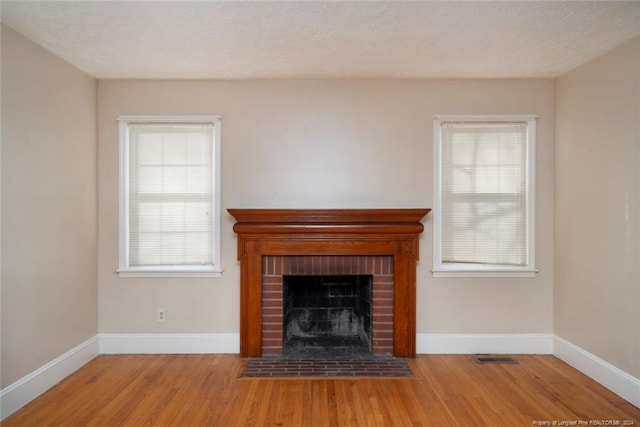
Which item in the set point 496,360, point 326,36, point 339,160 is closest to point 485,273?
point 496,360

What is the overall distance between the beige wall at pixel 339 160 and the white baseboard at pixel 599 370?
213mm

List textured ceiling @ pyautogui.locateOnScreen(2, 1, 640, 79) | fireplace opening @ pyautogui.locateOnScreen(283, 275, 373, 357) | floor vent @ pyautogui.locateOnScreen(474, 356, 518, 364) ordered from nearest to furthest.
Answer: textured ceiling @ pyautogui.locateOnScreen(2, 1, 640, 79)
floor vent @ pyautogui.locateOnScreen(474, 356, 518, 364)
fireplace opening @ pyautogui.locateOnScreen(283, 275, 373, 357)

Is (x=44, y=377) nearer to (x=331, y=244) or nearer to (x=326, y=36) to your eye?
(x=331, y=244)

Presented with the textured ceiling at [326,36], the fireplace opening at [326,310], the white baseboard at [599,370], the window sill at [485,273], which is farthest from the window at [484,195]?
the fireplace opening at [326,310]

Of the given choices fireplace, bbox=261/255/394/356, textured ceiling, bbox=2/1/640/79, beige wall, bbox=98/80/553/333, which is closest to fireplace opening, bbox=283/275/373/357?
fireplace, bbox=261/255/394/356

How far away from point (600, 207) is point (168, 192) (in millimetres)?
3495

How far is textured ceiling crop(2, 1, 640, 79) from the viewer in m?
→ 2.25

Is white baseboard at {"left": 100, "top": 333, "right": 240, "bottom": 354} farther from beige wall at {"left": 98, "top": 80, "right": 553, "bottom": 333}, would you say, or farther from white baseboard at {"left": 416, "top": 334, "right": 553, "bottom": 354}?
white baseboard at {"left": 416, "top": 334, "right": 553, "bottom": 354}

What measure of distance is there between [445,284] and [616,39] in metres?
2.18

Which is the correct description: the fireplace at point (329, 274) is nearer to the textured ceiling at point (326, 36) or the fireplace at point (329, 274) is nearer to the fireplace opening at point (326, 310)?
the fireplace opening at point (326, 310)

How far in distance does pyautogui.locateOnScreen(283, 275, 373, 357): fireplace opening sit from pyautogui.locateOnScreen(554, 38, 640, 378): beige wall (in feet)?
5.70

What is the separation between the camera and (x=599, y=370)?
290 centimetres

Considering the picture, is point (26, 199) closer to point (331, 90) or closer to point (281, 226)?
point (281, 226)

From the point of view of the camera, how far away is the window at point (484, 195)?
11.4 ft
